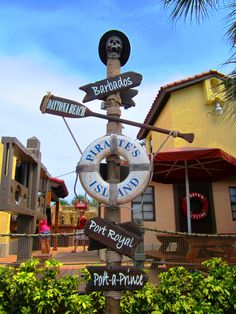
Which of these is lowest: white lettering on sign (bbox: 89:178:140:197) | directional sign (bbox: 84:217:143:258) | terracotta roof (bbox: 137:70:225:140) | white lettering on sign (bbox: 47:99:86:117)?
directional sign (bbox: 84:217:143:258)

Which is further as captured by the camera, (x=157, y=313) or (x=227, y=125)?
(x=227, y=125)

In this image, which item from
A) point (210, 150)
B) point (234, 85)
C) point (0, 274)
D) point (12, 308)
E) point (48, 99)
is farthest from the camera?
point (210, 150)

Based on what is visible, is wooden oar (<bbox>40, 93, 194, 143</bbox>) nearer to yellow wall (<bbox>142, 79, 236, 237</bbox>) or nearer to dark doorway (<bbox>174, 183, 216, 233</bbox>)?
dark doorway (<bbox>174, 183, 216, 233</bbox>)

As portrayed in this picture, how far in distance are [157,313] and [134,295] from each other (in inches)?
12.5

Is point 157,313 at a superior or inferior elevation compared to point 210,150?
inferior

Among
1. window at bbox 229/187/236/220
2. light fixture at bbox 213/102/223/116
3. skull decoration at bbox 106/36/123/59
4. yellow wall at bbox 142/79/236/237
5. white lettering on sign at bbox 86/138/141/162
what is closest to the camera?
white lettering on sign at bbox 86/138/141/162

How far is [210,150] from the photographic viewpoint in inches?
242

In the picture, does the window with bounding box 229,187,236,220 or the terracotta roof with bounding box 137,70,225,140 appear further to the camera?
the terracotta roof with bounding box 137,70,225,140

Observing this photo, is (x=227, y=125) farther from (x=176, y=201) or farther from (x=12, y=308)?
(x=12, y=308)

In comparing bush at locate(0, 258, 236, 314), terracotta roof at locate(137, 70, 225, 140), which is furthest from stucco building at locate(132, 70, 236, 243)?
bush at locate(0, 258, 236, 314)

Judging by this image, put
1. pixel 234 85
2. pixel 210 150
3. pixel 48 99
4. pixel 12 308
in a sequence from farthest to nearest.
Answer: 1. pixel 210 150
2. pixel 234 85
3. pixel 12 308
4. pixel 48 99

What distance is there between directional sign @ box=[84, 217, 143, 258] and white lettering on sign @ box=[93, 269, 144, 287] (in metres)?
0.18

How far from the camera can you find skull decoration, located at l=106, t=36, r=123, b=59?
129 inches

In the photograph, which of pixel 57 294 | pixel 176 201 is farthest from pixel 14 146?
pixel 176 201
